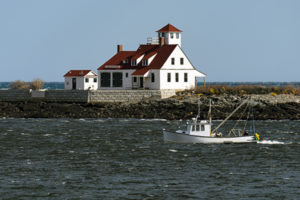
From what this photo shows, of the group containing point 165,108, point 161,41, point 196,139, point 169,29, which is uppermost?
point 169,29

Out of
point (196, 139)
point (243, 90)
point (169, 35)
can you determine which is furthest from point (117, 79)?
point (196, 139)

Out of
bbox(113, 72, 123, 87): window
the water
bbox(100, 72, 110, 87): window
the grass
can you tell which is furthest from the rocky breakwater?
the water

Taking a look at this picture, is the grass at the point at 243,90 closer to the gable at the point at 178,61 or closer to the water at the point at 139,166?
the gable at the point at 178,61

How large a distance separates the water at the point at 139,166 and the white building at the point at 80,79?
32.6 meters

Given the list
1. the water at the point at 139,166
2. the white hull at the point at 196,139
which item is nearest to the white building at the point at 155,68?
the water at the point at 139,166

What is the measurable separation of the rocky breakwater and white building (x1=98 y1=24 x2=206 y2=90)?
4646 mm

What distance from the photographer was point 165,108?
79.2 meters

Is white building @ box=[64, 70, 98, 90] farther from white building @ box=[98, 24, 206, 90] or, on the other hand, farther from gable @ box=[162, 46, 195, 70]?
gable @ box=[162, 46, 195, 70]

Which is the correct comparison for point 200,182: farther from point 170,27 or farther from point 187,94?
point 170,27

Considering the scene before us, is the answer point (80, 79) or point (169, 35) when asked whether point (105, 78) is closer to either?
point (80, 79)

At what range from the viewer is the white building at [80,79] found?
9419 centimetres

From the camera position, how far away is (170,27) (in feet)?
302

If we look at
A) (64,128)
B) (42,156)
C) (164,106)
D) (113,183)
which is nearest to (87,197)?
(113,183)

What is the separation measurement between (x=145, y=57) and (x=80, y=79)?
11.3 m
